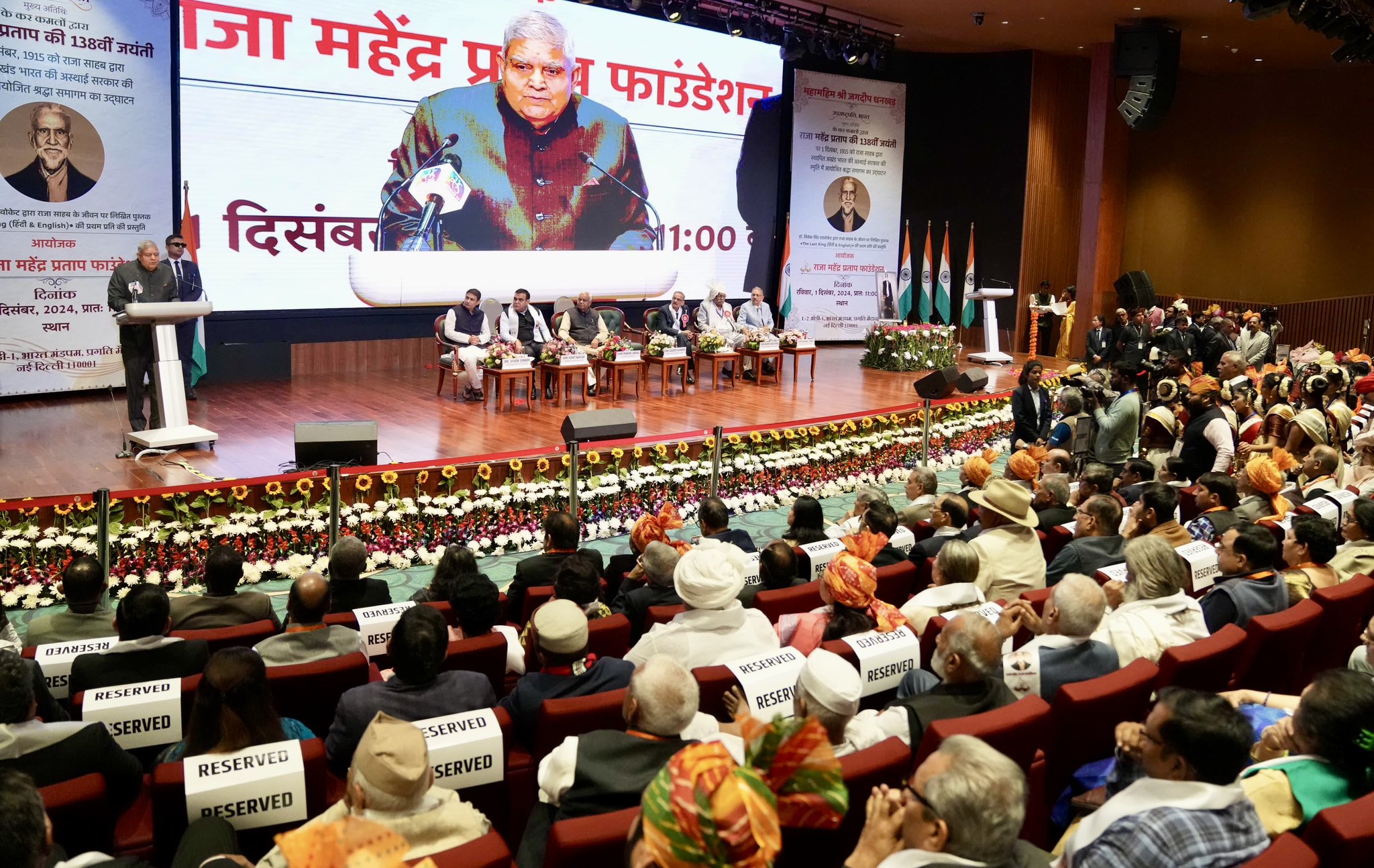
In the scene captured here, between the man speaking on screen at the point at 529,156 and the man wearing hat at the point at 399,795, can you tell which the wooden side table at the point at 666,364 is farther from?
the man wearing hat at the point at 399,795

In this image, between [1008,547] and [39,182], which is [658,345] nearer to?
[39,182]

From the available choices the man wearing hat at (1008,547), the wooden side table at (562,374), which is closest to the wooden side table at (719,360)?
the wooden side table at (562,374)

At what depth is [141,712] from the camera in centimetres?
284

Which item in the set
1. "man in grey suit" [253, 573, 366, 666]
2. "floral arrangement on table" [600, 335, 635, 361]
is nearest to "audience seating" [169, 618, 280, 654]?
"man in grey suit" [253, 573, 366, 666]

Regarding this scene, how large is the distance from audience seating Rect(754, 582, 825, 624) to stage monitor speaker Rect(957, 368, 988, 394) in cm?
692

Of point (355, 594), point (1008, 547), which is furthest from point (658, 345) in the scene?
point (355, 594)

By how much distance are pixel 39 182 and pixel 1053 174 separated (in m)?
13.8

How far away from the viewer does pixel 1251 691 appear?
309 cm

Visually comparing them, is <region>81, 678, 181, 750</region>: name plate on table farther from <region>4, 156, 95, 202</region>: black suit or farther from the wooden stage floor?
<region>4, 156, 95, 202</region>: black suit

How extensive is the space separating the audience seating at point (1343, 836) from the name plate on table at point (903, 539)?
281cm

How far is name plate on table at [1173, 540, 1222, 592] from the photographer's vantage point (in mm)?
4176

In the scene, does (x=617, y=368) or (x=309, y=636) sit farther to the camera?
(x=617, y=368)

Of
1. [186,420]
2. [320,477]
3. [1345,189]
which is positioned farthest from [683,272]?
[1345,189]

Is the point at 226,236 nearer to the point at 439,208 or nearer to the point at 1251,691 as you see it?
the point at 439,208
